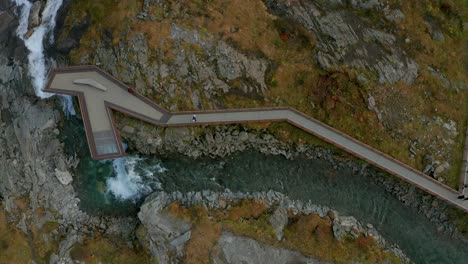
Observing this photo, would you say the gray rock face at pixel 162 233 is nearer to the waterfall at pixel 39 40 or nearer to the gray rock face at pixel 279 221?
the gray rock face at pixel 279 221

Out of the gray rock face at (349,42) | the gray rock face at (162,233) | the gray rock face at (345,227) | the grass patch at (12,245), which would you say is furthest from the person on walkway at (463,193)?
the grass patch at (12,245)

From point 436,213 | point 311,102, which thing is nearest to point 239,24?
point 311,102

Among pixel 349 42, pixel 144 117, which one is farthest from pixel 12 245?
pixel 349 42

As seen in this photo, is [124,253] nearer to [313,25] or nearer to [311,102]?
[311,102]

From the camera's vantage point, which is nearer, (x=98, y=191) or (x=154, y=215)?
(x=154, y=215)

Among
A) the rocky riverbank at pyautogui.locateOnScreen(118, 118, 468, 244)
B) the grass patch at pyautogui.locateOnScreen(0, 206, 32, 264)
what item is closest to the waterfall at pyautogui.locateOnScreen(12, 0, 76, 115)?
the rocky riverbank at pyautogui.locateOnScreen(118, 118, 468, 244)

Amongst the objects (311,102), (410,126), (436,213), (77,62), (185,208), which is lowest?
(436,213)

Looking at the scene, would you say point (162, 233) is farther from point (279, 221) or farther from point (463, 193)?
point (463, 193)

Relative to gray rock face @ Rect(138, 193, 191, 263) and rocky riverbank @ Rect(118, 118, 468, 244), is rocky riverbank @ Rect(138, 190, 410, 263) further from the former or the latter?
rocky riverbank @ Rect(118, 118, 468, 244)
